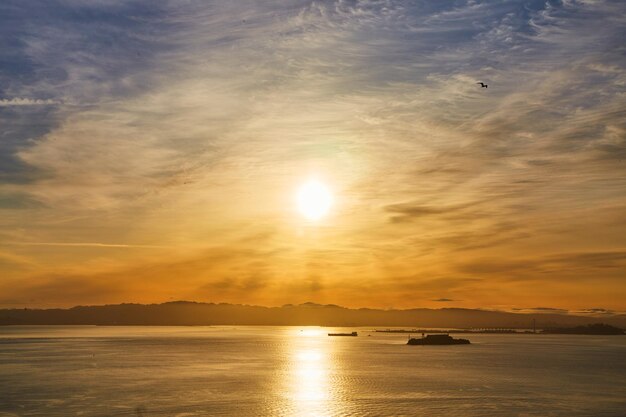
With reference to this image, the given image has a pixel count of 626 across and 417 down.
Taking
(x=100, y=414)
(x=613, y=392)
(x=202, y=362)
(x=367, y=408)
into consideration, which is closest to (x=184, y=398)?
(x=100, y=414)

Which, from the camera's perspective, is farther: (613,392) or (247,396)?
(613,392)

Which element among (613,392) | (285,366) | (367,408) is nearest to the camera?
(367,408)

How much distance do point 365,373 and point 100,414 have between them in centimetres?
6315

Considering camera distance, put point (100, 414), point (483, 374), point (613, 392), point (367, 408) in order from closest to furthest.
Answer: point (100, 414) < point (367, 408) < point (613, 392) < point (483, 374)

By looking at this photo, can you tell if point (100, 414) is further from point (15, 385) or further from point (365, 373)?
point (365, 373)

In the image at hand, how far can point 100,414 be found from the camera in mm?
67062

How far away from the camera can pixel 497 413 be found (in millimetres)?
70188

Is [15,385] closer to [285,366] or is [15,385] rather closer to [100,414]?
[100,414]

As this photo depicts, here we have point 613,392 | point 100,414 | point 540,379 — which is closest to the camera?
point 100,414

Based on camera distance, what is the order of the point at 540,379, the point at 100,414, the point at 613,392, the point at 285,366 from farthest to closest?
the point at 285,366 < the point at 540,379 < the point at 613,392 < the point at 100,414

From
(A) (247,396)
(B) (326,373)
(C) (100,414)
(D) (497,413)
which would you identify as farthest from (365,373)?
(C) (100,414)

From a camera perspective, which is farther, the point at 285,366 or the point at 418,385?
the point at 285,366

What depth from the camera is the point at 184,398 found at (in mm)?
79375

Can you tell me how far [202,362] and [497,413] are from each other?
90118mm
